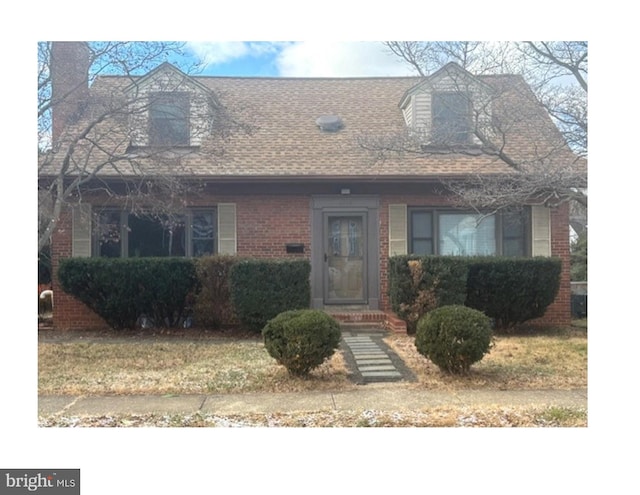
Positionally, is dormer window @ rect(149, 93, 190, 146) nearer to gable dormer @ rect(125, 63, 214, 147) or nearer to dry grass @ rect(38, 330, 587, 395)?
gable dormer @ rect(125, 63, 214, 147)

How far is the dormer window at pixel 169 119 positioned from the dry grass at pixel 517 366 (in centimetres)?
530

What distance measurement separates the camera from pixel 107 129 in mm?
9859

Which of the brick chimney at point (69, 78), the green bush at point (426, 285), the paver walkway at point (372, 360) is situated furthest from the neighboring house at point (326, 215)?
the paver walkway at point (372, 360)

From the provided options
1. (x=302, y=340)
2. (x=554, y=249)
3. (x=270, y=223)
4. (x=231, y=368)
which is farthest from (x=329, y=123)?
(x=302, y=340)

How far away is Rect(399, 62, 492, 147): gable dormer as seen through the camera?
10.0 m

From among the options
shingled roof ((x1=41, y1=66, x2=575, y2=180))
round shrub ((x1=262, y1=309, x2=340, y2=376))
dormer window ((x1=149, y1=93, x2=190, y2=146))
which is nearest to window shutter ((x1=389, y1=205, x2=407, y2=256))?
shingled roof ((x1=41, y1=66, x2=575, y2=180))

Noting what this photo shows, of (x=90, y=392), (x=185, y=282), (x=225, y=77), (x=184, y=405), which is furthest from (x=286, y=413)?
(x=225, y=77)

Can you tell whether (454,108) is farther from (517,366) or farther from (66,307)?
(66,307)

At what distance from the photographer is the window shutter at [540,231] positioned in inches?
464

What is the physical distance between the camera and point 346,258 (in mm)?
11938

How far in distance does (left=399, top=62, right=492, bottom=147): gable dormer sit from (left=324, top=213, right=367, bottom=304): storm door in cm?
229

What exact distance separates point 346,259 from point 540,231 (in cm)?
406

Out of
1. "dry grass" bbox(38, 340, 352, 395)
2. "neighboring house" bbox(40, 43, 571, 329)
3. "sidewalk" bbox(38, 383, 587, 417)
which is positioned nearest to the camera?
"sidewalk" bbox(38, 383, 587, 417)

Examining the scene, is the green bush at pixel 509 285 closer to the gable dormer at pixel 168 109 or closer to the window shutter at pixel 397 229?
the window shutter at pixel 397 229
